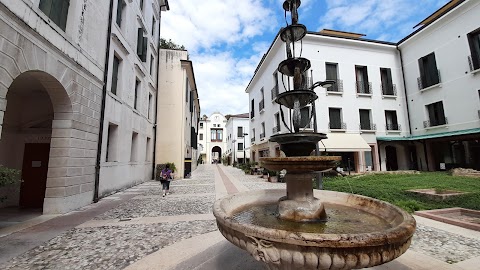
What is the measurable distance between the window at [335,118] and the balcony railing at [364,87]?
2.62 m

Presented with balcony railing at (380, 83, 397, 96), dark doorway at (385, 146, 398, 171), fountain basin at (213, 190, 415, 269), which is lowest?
fountain basin at (213, 190, 415, 269)

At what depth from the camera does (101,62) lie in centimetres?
786

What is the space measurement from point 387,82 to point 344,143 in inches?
311

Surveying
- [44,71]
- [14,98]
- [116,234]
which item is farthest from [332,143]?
[14,98]

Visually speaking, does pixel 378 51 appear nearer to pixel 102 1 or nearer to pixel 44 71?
pixel 102 1

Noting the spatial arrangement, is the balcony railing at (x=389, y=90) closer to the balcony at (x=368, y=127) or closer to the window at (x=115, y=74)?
the balcony at (x=368, y=127)

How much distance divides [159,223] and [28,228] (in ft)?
8.91

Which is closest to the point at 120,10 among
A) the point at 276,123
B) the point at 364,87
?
the point at 276,123

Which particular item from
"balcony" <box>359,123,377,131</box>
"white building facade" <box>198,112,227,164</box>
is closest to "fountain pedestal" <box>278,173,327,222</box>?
"balcony" <box>359,123,377,131</box>

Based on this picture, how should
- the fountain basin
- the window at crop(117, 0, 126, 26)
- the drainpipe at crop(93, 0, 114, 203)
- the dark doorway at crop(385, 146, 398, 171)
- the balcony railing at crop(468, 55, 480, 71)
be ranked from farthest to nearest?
the dark doorway at crop(385, 146, 398, 171)
the balcony railing at crop(468, 55, 480, 71)
the window at crop(117, 0, 126, 26)
the drainpipe at crop(93, 0, 114, 203)
the fountain basin

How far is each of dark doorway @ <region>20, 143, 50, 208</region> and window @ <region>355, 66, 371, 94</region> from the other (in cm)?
1937

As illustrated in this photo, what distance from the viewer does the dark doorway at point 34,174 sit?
6949 millimetres

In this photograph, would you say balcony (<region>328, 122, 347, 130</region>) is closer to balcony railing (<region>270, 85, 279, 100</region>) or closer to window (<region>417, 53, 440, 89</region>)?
balcony railing (<region>270, 85, 279, 100</region>)

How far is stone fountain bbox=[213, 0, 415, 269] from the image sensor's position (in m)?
1.50
